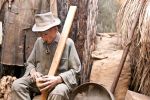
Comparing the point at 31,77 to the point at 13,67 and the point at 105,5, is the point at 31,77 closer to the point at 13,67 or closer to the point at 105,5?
the point at 13,67

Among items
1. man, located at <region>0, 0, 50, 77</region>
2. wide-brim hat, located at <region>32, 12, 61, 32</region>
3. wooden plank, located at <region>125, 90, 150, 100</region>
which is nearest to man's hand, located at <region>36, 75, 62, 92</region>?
wide-brim hat, located at <region>32, 12, 61, 32</region>

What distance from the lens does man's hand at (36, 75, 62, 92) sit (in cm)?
459

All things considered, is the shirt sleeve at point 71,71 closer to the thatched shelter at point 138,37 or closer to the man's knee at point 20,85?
the man's knee at point 20,85

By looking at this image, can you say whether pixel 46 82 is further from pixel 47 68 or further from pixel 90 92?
pixel 90 92

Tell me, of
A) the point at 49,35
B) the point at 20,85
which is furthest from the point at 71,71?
the point at 20,85

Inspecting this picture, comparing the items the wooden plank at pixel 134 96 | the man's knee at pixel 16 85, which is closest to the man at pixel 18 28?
the man's knee at pixel 16 85

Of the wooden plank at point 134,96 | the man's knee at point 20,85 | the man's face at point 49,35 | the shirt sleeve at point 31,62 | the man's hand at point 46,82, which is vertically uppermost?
the man's face at point 49,35

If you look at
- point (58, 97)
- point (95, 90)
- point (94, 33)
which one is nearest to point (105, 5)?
point (94, 33)

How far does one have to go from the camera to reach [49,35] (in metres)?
4.81

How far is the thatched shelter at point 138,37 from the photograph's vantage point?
4.70m

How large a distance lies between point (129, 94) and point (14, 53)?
73.1 inches

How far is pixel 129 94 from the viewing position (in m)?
4.86

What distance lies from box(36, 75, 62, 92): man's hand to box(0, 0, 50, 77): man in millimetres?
1190

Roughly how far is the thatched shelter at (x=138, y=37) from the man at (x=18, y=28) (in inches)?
45.6
